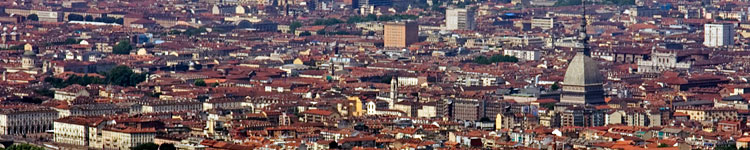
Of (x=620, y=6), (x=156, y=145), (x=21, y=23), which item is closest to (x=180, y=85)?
(x=156, y=145)

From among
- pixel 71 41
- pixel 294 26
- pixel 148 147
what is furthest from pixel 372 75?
pixel 294 26

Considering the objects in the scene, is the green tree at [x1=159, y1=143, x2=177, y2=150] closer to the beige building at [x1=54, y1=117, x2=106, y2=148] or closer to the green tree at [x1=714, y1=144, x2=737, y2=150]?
the beige building at [x1=54, y1=117, x2=106, y2=148]

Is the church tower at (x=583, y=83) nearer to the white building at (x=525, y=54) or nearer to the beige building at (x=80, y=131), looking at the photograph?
the beige building at (x=80, y=131)

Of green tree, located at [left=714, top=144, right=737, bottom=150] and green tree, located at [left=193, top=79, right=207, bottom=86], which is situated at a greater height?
green tree, located at [left=714, top=144, right=737, bottom=150]

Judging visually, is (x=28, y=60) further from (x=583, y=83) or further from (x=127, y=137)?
(x=127, y=137)

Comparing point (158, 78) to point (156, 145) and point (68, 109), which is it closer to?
point (68, 109)

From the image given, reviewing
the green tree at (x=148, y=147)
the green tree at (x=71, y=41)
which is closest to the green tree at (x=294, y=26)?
the green tree at (x=71, y=41)

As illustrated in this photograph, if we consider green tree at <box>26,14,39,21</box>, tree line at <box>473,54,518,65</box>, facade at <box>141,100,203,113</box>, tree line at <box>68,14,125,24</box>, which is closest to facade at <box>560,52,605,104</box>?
facade at <box>141,100,203,113</box>
